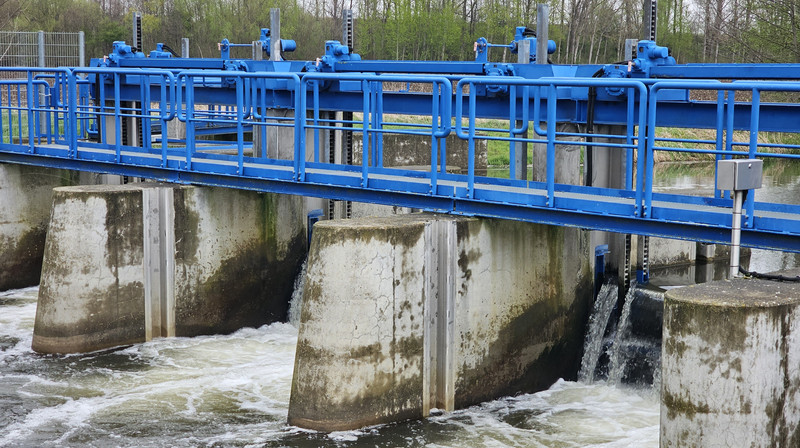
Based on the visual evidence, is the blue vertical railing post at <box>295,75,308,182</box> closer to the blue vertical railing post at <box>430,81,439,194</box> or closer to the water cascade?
the blue vertical railing post at <box>430,81,439,194</box>

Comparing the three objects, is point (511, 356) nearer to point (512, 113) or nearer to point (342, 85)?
point (512, 113)

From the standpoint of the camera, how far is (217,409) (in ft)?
29.2

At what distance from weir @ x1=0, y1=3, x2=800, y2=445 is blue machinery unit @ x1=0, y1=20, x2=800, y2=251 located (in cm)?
2

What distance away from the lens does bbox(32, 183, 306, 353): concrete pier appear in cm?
1059

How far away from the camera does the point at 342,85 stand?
11.3 m

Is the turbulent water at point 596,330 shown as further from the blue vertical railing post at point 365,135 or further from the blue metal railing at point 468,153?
the blue vertical railing post at point 365,135

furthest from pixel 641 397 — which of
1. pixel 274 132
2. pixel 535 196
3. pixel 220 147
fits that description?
pixel 220 147

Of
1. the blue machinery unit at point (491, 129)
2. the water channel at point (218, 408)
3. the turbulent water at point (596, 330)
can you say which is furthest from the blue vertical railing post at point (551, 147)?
the turbulent water at point (596, 330)


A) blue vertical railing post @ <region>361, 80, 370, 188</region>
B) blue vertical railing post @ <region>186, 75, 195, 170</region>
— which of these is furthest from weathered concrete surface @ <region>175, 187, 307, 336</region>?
blue vertical railing post @ <region>361, 80, 370, 188</region>

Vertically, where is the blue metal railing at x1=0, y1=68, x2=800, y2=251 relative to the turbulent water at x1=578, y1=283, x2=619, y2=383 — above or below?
above

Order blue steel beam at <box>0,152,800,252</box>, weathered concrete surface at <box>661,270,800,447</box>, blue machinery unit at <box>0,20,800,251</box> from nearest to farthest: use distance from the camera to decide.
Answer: weathered concrete surface at <box>661,270,800,447</box> → blue steel beam at <box>0,152,800,252</box> → blue machinery unit at <box>0,20,800,251</box>

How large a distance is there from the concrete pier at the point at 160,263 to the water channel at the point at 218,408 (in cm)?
28

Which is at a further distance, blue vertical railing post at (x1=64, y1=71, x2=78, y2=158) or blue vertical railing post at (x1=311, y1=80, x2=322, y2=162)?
blue vertical railing post at (x1=64, y1=71, x2=78, y2=158)

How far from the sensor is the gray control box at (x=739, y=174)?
21.0 ft
